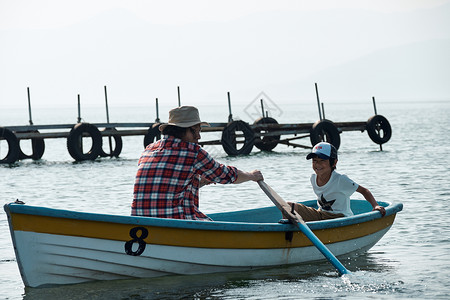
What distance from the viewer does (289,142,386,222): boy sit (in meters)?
9.25

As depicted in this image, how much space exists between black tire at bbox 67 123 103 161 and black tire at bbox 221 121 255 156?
16.3ft

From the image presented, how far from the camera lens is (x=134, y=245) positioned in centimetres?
795

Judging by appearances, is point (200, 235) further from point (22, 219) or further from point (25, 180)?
point (25, 180)

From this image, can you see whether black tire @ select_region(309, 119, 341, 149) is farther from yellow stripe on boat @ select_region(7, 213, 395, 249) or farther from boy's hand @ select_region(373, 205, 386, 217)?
yellow stripe on boat @ select_region(7, 213, 395, 249)

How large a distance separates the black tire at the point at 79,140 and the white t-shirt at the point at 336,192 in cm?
2018

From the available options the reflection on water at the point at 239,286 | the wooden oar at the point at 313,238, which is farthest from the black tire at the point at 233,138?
the wooden oar at the point at 313,238

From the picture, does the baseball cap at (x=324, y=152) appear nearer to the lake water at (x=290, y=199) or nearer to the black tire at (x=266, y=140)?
the lake water at (x=290, y=199)

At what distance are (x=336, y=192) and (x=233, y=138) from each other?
68.2ft

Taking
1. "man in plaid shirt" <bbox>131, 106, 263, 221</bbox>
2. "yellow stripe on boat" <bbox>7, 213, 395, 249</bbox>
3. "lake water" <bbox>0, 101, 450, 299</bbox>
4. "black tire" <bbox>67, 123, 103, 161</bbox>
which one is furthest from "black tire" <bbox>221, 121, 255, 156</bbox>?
"man in plaid shirt" <bbox>131, 106, 263, 221</bbox>

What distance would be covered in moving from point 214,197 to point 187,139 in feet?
32.2

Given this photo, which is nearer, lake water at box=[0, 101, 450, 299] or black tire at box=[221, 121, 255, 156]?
lake water at box=[0, 101, 450, 299]

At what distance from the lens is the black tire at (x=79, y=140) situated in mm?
28828

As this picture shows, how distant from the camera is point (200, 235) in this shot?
816cm

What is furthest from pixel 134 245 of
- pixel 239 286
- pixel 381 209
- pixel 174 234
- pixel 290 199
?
pixel 290 199
